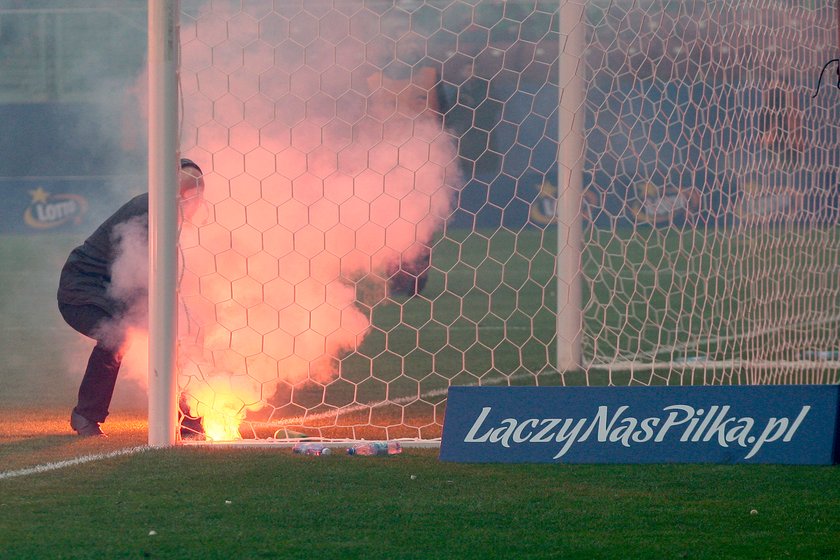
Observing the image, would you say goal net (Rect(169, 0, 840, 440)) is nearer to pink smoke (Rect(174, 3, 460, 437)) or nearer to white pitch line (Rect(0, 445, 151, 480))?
pink smoke (Rect(174, 3, 460, 437))

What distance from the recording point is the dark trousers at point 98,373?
17.3 feet

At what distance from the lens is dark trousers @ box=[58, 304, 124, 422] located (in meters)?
5.27

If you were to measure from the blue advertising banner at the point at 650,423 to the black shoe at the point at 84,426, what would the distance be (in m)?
1.62

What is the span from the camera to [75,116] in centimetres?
1936

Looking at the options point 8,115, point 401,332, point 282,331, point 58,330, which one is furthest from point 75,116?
point 282,331

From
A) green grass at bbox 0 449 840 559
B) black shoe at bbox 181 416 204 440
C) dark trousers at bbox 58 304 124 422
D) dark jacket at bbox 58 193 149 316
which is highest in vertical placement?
dark jacket at bbox 58 193 149 316

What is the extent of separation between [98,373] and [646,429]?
2.32 meters

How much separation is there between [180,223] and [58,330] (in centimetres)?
542

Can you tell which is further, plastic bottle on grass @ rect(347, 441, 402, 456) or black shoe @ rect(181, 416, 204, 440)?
black shoe @ rect(181, 416, 204, 440)

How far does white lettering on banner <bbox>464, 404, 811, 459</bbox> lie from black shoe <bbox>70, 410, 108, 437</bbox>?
167cm

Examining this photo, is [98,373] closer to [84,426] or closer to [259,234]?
[84,426]

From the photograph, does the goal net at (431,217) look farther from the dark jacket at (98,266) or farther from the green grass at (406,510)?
the green grass at (406,510)

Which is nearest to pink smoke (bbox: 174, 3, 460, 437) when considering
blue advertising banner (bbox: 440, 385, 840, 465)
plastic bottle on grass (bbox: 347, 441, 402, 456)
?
plastic bottle on grass (bbox: 347, 441, 402, 456)

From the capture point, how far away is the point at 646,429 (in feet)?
14.8
